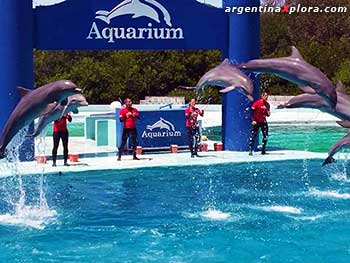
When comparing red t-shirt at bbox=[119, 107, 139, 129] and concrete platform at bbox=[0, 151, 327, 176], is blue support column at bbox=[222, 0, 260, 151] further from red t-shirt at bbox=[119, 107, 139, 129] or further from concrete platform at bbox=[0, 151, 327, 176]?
red t-shirt at bbox=[119, 107, 139, 129]

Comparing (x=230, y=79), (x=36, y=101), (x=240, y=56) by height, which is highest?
(x=240, y=56)

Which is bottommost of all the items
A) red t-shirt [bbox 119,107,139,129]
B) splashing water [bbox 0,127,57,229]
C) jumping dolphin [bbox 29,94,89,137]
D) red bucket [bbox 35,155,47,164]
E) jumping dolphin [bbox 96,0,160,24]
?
splashing water [bbox 0,127,57,229]

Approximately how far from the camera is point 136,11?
1889cm

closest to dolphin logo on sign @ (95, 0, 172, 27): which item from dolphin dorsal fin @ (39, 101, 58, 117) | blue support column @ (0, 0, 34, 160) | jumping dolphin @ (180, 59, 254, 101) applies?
blue support column @ (0, 0, 34, 160)

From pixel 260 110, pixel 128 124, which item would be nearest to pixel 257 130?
pixel 260 110

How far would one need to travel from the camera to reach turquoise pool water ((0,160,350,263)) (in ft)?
31.3

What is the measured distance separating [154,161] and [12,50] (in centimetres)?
431

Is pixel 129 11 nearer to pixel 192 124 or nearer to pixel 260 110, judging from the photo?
pixel 192 124

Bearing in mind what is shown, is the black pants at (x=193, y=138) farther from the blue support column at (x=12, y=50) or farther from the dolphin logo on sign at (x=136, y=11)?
the blue support column at (x=12, y=50)

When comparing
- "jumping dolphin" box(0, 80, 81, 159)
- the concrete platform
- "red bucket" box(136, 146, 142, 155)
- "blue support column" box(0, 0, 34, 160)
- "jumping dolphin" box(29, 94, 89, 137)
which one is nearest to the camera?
"jumping dolphin" box(0, 80, 81, 159)

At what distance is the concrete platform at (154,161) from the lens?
16.6 m

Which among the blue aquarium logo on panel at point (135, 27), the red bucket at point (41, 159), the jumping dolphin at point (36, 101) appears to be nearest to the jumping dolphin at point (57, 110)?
the jumping dolphin at point (36, 101)

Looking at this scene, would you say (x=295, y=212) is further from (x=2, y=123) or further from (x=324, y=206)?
(x=2, y=123)

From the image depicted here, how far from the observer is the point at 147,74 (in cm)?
4175
